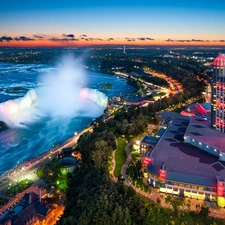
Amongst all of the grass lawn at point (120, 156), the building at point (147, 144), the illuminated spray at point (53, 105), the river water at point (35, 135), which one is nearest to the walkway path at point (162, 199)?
the grass lawn at point (120, 156)

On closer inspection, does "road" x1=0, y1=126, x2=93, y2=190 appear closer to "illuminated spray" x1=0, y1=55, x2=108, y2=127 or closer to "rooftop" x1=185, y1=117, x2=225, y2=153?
"illuminated spray" x1=0, y1=55, x2=108, y2=127

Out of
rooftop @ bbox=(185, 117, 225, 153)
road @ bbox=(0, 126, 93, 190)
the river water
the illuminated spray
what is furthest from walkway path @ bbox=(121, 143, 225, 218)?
the illuminated spray

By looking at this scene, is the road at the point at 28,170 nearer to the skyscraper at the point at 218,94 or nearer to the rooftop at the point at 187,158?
the rooftop at the point at 187,158

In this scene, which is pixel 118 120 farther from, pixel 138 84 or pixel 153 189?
pixel 138 84

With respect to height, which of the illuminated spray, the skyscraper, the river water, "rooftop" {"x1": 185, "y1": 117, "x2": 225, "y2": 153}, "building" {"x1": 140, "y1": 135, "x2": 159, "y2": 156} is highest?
the skyscraper

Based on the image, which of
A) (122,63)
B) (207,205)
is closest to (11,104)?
(207,205)

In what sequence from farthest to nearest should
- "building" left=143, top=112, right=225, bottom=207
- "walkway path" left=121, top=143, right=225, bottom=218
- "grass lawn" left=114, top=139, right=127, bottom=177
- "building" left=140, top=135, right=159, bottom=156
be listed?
"building" left=140, top=135, right=159, bottom=156 < "grass lawn" left=114, top=139, right=127, bottom=177 < "building" left=143, top=112, right=225, bottom=207 < "walkway path" left=121, top=143, right=225, bottom=218
